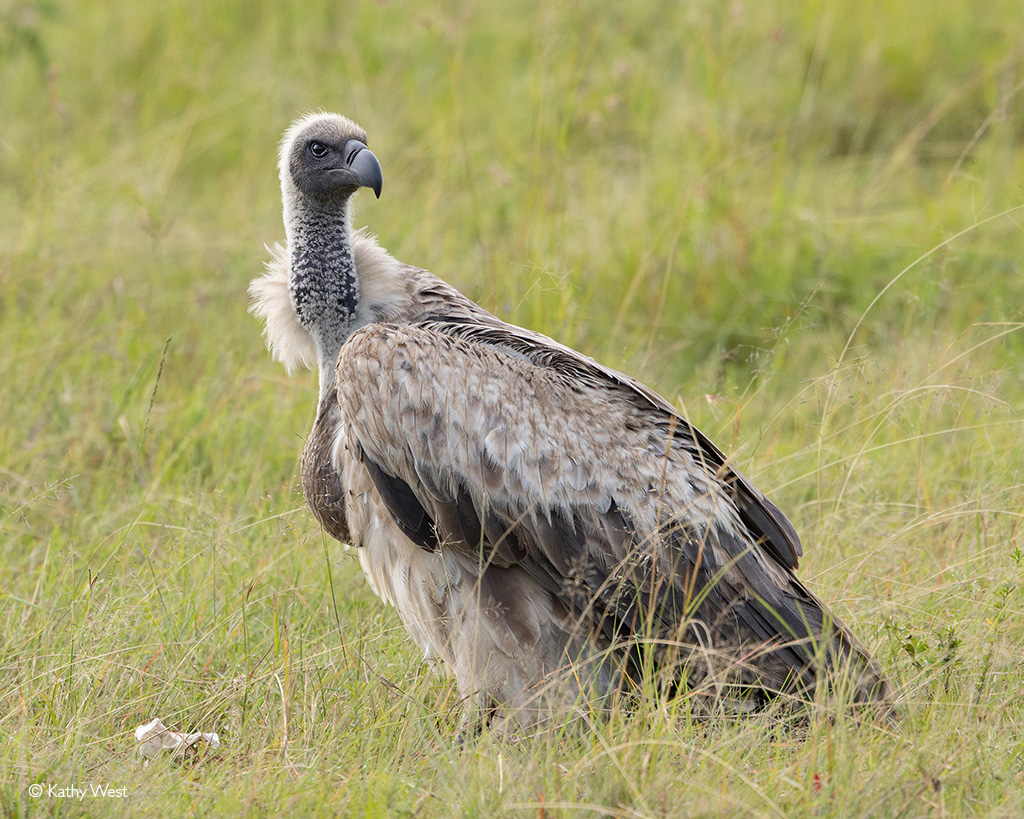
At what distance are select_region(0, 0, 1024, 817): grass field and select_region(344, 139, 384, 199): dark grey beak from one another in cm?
87

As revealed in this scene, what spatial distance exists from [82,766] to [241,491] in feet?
5.87

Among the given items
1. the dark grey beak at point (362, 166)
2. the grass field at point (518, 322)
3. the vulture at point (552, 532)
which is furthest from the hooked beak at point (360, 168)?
the grass field at point (518, 322)

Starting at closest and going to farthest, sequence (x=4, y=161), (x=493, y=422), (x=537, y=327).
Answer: (x=493, y=422) < (x=537, y=327) < (x=4, y=161)

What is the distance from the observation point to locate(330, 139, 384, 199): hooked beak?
386cm

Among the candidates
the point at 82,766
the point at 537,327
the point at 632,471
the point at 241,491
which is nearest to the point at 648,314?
the point at 537,327

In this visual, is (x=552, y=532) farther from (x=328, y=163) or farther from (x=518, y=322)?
(x=518, y=322)

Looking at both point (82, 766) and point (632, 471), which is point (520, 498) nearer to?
point (632, 471)

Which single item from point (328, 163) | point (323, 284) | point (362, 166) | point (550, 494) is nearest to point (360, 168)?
point (362, 166)

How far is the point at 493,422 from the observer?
340 centimetres

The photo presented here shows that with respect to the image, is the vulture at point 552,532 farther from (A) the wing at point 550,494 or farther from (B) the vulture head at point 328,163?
(B) the vulture head at point 328,163

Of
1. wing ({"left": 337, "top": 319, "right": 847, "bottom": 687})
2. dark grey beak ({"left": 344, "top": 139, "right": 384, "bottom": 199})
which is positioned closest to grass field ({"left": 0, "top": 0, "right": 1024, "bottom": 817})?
wing ({"left": 337, "top": 319, "right": 847, "bottom": 687})

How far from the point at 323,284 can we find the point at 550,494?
1082 millimetres

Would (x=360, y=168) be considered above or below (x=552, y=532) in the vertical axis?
above

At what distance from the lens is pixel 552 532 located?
3.42 meters
